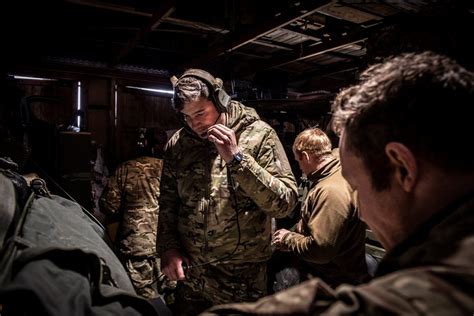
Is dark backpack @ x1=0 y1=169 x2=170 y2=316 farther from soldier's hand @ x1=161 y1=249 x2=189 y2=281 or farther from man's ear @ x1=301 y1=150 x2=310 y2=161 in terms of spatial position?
man's ear @ x1=301 y1=150 x2=310 y2=161

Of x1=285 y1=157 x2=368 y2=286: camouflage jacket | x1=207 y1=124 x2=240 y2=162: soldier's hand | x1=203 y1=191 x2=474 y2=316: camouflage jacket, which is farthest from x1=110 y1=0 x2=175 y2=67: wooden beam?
x1=203 y1=191 x2=474 y2=316: camouflage jacket

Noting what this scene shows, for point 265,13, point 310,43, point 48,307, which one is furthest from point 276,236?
point 310,43

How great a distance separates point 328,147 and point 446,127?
2.30 m

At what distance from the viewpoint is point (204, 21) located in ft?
13.0

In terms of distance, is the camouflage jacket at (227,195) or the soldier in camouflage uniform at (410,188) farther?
the camouflage jacket at (227,195)

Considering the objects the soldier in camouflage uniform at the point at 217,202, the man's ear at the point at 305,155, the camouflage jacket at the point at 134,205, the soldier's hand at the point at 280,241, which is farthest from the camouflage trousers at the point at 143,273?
the man's ear at the point at 305,155

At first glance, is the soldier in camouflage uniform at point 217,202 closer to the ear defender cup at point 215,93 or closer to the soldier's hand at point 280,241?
the ear defender cup at point 215,93

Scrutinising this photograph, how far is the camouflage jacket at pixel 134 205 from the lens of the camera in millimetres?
4500

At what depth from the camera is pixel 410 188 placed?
2.78 feet

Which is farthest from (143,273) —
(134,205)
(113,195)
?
(113,195)

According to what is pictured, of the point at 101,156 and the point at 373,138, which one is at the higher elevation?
the point at 373,138

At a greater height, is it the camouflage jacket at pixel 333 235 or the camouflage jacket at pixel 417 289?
the camouflage jacket at pixel 417 289

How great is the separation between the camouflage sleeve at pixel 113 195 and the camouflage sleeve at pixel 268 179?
275 centimetres

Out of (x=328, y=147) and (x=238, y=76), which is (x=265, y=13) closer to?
(x=328, y=147)
